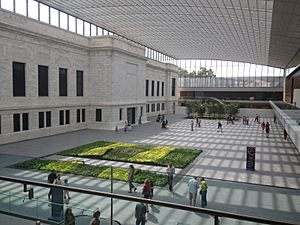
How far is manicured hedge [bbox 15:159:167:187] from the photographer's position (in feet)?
50.8

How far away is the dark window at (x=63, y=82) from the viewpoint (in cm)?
3494

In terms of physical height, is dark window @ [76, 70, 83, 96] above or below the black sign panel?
above

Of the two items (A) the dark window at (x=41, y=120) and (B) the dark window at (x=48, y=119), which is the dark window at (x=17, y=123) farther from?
(B) the dark window at (x=48, y=119)

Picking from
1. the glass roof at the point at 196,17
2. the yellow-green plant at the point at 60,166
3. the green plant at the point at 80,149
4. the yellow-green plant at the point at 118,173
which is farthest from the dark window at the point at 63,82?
the yellow-green plant at the point at 118,173

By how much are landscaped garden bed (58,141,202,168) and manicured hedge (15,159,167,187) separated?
11.2ft

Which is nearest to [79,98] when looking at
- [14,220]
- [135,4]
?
[135,4]

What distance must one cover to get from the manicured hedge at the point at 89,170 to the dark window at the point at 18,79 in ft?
36.3

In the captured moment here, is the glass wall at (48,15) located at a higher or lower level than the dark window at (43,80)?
higher

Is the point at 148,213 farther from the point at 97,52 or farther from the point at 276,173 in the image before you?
the point at 97,52

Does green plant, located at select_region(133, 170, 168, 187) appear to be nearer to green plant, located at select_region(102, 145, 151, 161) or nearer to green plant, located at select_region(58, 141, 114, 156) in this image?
green plant, located at select_region(102, 145, 151, 161)

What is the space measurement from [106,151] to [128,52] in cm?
2289

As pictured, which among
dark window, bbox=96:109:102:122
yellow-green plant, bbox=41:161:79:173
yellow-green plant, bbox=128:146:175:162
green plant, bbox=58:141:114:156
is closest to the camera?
yellow-green plant, bbox=41:161:79:173

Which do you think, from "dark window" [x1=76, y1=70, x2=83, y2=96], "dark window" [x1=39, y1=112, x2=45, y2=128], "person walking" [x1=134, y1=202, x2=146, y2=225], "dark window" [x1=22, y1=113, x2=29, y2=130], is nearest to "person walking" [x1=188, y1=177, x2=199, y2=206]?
"person walking" [x1=134, y1=202, x2=146, y2=225]

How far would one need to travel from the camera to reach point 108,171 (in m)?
15.6
